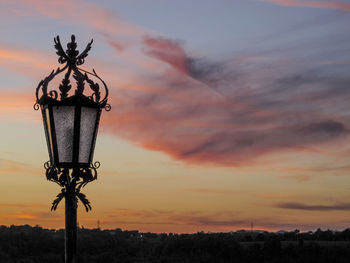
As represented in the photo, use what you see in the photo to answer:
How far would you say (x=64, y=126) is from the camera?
19.7 feet

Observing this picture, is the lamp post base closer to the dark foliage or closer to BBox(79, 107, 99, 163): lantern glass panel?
BBox(79, 107, 99, 163): lantern glass panel

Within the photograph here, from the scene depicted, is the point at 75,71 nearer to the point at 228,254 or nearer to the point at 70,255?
the point at 70,255

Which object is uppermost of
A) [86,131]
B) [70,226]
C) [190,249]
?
[86,131]

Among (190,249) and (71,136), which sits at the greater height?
(71,136)

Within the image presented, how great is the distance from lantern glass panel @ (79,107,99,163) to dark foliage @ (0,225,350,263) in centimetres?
2351

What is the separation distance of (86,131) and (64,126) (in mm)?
227

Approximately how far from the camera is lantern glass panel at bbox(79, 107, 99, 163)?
6.03m

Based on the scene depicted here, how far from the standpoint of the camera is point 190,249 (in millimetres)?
31328

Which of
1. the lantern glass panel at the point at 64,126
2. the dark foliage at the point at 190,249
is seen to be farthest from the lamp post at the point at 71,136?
the dark foliage at the point at 190,249

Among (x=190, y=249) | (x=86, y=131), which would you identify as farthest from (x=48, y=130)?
(x=190, y=249)

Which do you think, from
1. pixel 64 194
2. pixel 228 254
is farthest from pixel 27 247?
pixel 64 194

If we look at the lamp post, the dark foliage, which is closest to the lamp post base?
the lamp post

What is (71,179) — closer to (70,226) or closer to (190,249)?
(70,226)

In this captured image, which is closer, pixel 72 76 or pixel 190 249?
pixel 72 76
